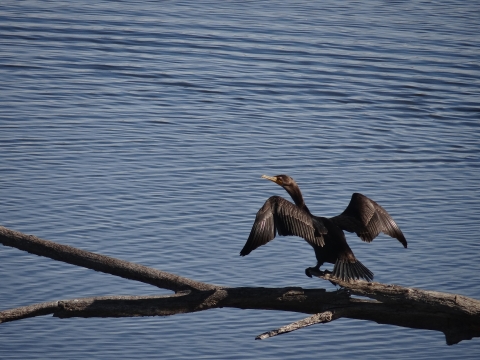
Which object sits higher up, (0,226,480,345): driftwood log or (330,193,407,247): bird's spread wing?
(330,193,407,247): bird's spread wing

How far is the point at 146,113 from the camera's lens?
44.9 ft

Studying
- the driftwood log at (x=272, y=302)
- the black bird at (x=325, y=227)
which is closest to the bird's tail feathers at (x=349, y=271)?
the black bird at (x=325, y=227)

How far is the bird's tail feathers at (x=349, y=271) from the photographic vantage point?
6.06 metres

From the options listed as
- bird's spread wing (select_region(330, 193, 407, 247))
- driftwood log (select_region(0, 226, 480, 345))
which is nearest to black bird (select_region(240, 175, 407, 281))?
bird's spread wing (select_region(330, 193, 407, 247))

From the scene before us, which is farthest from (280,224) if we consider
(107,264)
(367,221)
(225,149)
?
(225,149)

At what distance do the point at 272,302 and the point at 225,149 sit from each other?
265 inches

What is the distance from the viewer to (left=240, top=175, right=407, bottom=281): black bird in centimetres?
592

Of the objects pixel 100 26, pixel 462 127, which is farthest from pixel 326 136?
pixel 100 26

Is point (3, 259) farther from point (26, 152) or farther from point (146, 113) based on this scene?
point (146, 113)

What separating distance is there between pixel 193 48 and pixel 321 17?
11.8 ft

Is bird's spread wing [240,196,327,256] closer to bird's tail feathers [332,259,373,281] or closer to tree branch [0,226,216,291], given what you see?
bird's tail feathers [332,259,373,281]

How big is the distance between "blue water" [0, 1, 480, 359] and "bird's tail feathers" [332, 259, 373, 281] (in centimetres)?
132

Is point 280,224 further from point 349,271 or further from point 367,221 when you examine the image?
point 367,221

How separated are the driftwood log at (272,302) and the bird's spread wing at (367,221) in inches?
37.7
